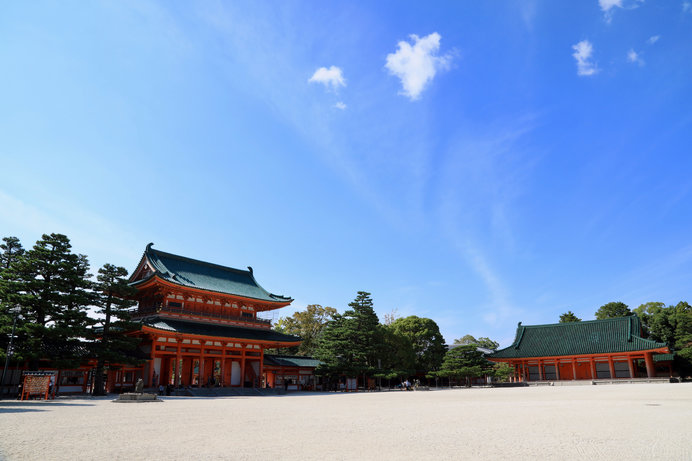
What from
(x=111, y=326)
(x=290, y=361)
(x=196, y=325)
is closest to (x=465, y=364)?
(x=290, y=361)

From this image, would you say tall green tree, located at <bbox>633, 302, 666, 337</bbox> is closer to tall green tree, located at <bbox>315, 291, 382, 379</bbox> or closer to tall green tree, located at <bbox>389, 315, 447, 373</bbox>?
tall green tree, located at <bbox>389, 315, 447, 373</bbox>

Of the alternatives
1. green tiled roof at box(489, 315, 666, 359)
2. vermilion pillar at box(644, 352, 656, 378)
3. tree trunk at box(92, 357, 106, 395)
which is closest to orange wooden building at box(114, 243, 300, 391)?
tree trunk at box(92, 357, 106, 395)

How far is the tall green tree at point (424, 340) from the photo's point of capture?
2034 inches

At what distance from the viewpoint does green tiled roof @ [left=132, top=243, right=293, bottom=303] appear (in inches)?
1437

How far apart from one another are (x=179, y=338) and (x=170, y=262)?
902 cm

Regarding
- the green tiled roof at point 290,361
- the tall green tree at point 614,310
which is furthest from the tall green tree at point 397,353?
the tall green tree at point 614,310

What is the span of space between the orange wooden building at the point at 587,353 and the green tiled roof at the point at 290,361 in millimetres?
22725

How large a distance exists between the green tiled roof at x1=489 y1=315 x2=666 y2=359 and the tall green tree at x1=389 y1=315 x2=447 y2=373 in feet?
22.4

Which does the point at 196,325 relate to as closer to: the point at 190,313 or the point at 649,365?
the point at 190,313

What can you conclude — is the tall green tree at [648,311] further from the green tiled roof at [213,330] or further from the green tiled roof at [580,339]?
the green tiled roof at [213,330]

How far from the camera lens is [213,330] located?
35.9m

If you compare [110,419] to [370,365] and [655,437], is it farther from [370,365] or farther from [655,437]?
[370,365]

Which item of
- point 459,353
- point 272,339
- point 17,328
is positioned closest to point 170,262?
point 272,339

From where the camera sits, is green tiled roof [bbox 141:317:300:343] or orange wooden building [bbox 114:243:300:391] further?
green tiled roof [bbox 141:317:300:343]
